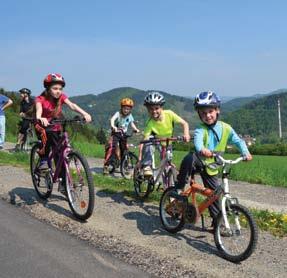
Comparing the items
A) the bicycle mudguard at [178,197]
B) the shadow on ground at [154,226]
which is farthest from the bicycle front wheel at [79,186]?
the bicycle mudguard at [178,197]

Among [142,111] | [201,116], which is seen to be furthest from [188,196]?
[142,111]

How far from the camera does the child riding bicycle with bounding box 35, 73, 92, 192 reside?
24.3 feet

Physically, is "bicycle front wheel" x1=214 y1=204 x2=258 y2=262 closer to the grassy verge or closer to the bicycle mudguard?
the bicycle mudguard

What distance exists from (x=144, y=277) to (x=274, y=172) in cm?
909

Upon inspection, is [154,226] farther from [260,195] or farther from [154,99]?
[260,195]

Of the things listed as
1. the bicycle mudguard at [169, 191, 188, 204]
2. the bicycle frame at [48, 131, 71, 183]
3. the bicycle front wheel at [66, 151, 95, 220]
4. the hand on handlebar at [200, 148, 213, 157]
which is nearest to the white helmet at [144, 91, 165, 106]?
the bicycle frame at [48, 131, 71, 183]

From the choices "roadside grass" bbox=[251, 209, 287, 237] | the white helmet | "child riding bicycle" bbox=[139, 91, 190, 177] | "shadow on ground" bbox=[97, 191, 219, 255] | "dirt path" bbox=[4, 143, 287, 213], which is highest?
the white helmet

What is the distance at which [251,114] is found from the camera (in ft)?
447

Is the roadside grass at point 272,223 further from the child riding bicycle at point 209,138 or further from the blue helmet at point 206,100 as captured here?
the blue helmet at point 206,100

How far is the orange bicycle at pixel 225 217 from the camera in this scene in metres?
4.96

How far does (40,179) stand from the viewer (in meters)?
8.08

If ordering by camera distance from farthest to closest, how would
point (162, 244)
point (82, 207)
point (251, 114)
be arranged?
point (251, 114), point (82, 207), point (162, 244)

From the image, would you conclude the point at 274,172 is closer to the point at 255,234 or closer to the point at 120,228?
the point at 120,228

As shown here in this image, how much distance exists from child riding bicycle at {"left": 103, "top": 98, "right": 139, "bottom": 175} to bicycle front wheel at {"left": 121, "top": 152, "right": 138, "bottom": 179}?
0.43 meters
